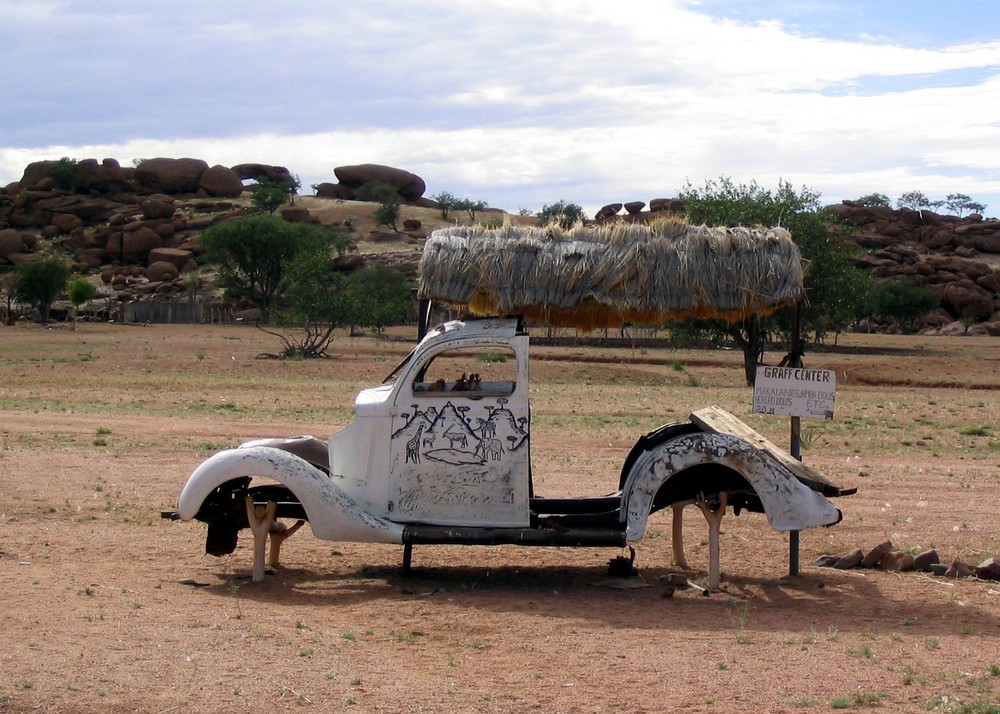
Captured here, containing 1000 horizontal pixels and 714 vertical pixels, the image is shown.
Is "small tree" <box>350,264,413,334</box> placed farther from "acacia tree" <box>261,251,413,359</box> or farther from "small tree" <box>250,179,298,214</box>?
"small tree" <box>250,179,298,214</box>

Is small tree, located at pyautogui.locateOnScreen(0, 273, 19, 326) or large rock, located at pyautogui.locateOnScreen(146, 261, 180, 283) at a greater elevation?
large rock, located at pyautogui.locateOnScreen(146, 261, 180, 283)

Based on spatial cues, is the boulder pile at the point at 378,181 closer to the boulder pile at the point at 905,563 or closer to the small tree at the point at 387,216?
the small tree at the point at 387,216

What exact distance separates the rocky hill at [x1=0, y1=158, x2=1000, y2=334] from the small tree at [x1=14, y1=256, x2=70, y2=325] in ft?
31.6

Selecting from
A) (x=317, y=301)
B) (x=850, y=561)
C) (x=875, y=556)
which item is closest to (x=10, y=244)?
(x=317, y=301)

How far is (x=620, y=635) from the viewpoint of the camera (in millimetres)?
7160

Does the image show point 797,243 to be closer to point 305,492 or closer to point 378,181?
point 305,492

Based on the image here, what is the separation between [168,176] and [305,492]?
94.5 meters

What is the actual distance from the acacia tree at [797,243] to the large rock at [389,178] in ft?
236

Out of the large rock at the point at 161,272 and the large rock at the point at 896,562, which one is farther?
the large rock at the point at 161,272

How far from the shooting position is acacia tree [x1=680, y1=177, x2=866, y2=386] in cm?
3039

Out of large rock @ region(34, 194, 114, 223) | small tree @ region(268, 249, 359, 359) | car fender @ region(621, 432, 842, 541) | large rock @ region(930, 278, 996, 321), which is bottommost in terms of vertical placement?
car fender @ region(621, 432, 842, 541)

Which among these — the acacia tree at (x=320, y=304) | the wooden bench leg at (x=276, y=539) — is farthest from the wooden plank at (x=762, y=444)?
the acacia tree at (x=320, y=304)

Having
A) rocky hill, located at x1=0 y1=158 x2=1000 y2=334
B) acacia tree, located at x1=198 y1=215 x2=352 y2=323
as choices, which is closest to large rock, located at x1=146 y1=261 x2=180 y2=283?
rocky hill, located at x1=0 y1=158 x2=1000 y2=334

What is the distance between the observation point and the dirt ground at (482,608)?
593 cm
